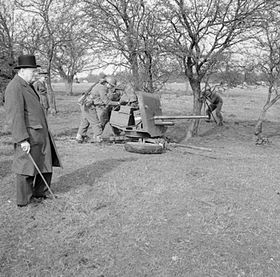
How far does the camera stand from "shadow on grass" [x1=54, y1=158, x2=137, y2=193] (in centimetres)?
607

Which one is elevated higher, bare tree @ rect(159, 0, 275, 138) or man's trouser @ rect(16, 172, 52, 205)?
bare tree @ rect(159, 0, 275, 138)

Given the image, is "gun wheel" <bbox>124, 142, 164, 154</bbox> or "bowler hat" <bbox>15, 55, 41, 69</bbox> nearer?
"bowler hat" <bbox>15, 55, 41, 69</bbox>

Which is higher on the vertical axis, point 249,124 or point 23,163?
point 23,163

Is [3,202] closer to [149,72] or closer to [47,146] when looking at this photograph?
[47,146]

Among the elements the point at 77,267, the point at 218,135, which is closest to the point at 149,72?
the point at 218,135

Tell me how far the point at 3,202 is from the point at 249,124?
548 inches

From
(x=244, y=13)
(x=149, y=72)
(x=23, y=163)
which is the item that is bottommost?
→ (x=23, y=163)

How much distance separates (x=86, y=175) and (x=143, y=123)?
3.00 meters

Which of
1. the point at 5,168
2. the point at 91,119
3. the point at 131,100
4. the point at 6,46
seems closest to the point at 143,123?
the point at 131,100

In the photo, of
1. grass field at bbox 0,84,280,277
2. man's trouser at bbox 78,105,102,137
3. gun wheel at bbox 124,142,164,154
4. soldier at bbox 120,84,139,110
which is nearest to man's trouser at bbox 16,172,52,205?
grass field at bbox 0,84,280,277

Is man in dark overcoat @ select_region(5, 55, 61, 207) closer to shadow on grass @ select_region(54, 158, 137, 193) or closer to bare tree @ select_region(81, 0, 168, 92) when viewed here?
shadow on grass @ select_region(54, 158, 137, 193)

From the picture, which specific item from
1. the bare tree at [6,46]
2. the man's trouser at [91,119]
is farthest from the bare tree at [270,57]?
the bare tree at [6,46]

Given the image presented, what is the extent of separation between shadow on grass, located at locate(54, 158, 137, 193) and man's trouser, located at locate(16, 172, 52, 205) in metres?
0.50

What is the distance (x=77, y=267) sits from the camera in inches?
145
